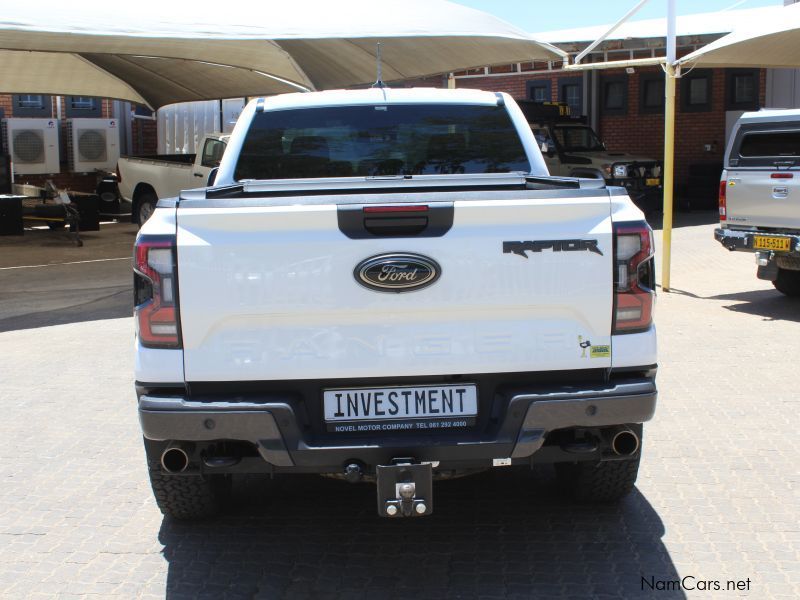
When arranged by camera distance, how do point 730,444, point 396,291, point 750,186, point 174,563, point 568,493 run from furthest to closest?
point 750,186 → point 730,444 → point 568,493 → point 174,563 → point 396,291

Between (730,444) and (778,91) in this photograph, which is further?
(778,91)

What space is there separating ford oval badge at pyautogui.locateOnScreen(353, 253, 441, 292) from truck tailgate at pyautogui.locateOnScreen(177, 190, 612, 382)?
22mm

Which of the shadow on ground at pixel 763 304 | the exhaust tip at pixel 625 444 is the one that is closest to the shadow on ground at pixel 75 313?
the shadow on ground at pixel 763 304

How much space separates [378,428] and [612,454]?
93 cm

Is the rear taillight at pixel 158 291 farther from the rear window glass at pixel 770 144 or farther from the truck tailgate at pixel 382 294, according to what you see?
the rear window glass at pixel 770 144

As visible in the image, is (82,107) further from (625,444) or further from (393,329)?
(625,444)

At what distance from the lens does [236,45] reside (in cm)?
1639

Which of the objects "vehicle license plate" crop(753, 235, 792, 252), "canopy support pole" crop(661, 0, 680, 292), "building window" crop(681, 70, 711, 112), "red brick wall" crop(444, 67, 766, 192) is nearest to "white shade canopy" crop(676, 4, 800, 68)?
"canopy support pole" crop(661, 0, 680, 292)

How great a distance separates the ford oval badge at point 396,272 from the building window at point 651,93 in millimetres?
22357

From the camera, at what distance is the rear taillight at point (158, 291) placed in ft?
12.8

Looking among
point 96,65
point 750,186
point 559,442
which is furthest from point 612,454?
point 96,65

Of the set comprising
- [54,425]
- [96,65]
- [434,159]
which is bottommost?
[54,425]

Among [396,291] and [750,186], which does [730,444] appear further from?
[750,186]

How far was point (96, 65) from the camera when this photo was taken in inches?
849
